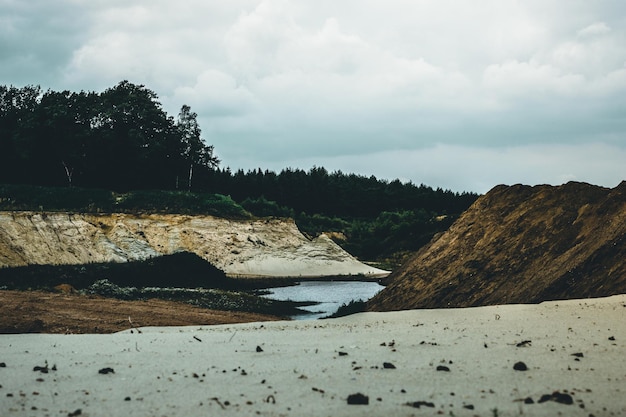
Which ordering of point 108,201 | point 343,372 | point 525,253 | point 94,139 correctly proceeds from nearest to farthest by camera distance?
point 343,372 < point 525,253 < point 108,201 < point 94,139

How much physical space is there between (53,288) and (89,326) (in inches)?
476

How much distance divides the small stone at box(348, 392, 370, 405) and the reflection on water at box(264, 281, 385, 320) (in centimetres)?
1660

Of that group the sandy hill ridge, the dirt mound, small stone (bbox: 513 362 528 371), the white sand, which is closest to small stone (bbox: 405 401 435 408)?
the white sand

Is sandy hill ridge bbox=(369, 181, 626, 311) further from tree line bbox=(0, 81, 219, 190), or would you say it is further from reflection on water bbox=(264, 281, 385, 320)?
tree line bbox=(0, 81, 219, 190)

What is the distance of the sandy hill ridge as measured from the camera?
13883 millimetres

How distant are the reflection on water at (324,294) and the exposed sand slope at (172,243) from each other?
1173 cm

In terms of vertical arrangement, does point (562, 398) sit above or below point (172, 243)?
below

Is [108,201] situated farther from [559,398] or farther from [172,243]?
[559,398]

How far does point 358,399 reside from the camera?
5.66 meters

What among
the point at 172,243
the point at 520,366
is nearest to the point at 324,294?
the point at 172,243

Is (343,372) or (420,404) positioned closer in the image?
(420,404)

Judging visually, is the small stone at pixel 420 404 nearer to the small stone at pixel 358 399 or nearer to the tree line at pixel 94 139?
the small stone at pixel 358 399

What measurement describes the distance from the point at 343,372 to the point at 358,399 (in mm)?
1481

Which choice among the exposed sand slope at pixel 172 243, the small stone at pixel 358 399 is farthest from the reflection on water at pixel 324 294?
the small stone at pixel 358 399
